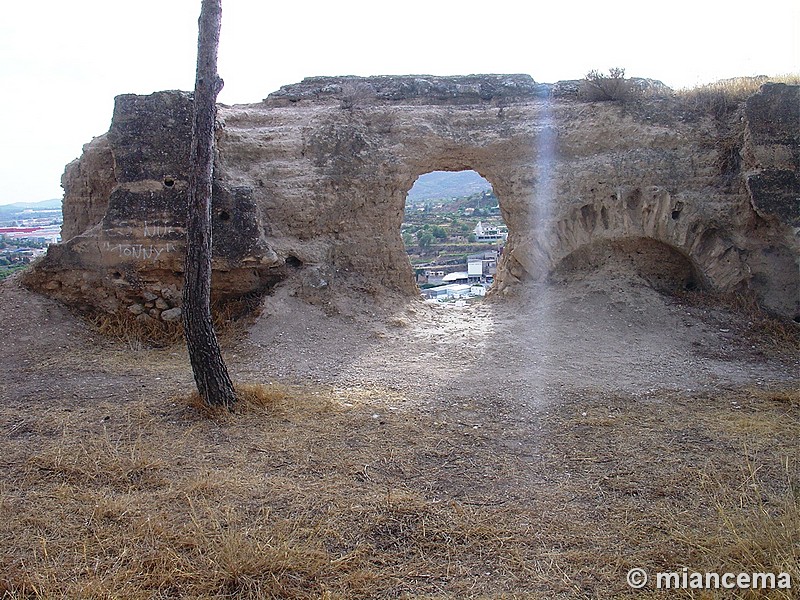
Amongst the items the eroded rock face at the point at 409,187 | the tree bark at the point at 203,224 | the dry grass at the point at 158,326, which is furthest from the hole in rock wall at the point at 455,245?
the tree bark at the point at 203,224

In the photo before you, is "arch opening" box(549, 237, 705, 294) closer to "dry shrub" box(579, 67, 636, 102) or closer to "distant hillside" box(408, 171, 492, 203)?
"dry shrub" box(579, 67, 636, 102)

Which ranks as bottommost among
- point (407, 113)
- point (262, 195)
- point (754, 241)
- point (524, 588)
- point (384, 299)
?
point (524, 588)

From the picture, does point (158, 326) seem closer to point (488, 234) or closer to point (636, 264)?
point (636, 264)

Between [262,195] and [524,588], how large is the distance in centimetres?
639

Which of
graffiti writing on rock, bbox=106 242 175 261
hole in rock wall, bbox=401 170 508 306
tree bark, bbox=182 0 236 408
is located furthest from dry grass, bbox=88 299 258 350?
hole in rock wall, bbox=401 170 508 306

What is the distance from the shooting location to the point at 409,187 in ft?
30.2

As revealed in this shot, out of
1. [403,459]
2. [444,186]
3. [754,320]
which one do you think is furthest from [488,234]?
[444,186]

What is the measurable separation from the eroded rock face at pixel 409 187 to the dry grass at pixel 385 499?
2.81 metres

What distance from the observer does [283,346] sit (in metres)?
7.37

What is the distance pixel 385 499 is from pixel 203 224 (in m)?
2.73

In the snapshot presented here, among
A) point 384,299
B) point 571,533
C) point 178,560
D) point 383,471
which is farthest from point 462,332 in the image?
point 178,560

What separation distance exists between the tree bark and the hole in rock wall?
14.7 feet

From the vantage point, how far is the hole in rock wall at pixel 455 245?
12242mm

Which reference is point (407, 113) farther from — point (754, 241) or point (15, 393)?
point (15, 393)
